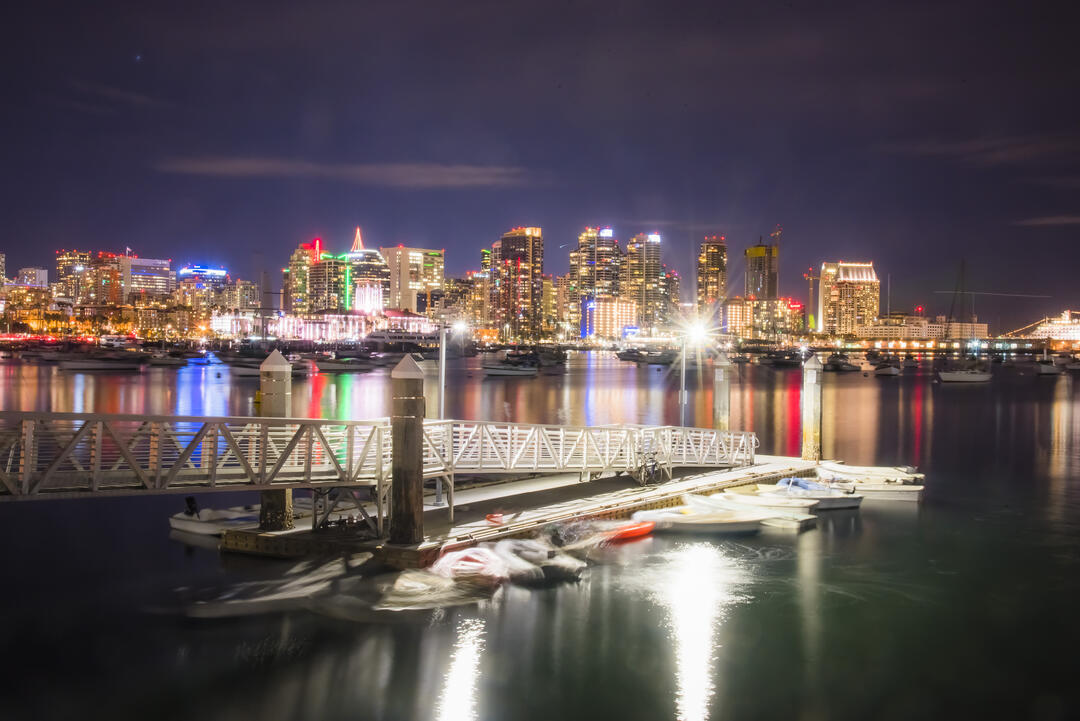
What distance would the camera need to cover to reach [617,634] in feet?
55.9

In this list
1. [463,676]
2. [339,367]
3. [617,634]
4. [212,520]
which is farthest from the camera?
[339,367]

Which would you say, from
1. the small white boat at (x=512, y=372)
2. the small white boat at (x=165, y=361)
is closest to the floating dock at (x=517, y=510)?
the small white boat at (x=512, y=372)

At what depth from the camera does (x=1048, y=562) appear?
78.0 feet

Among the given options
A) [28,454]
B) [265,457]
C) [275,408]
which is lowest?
[265,457]

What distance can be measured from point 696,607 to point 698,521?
6.09 metres

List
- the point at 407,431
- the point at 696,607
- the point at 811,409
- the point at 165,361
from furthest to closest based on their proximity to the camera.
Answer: the point at 165,361 → the point at 811,409 → the point at 696,607 → the point at 407,431

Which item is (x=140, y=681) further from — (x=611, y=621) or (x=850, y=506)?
(x=850, y=506)

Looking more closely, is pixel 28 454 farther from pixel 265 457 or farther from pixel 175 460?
pixel 265 457

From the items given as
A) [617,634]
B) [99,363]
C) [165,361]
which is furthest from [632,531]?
[165,361]

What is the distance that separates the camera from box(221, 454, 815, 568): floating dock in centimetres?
1911

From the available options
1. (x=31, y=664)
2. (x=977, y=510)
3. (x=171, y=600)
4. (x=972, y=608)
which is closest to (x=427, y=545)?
(x=171, y=600)

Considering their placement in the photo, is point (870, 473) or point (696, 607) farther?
point (870, 473)

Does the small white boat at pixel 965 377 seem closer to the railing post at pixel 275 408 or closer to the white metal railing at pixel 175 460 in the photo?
the white metal railing at pixel 175 460

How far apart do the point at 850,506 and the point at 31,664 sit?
24289 millimetres
